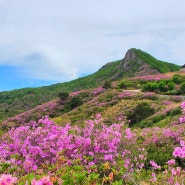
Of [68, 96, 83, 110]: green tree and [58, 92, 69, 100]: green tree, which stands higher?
[58, 92, 69, 100]: green tree

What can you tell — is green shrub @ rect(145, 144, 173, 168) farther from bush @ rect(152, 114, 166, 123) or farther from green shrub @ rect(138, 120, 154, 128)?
bush @ rect(152, 114, 166, 123)

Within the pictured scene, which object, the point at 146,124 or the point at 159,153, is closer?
the point at 159,153

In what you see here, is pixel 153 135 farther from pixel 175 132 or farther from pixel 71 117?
pixel 71 117

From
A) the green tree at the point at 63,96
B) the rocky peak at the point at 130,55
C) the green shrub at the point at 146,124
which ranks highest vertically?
the rocky peak at the point at 130,55

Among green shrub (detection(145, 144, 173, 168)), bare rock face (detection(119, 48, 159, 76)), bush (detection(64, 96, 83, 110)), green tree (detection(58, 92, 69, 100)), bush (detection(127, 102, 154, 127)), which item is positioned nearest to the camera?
green shrub (detection(145, 144, 173, 168))

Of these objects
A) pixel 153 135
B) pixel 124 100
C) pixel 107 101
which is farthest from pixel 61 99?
pixel 153 135

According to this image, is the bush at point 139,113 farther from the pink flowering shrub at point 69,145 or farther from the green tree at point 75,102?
the pink flowering shrub at point 69,145

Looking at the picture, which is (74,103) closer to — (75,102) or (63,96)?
(75,102)

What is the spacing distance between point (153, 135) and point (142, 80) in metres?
38.7

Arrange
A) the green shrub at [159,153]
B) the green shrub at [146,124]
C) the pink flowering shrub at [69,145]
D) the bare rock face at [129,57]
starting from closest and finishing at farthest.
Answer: the pink flowering shrub at [69,145] → the green shrub at [159,153] → the green shrub at [146,124] → the bare rock face at [129,57]

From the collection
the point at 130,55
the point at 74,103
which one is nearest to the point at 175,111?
the point at 74,103

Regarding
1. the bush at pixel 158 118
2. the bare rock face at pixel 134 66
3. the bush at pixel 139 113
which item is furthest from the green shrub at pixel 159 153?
the bare rock face at pixel 134 66

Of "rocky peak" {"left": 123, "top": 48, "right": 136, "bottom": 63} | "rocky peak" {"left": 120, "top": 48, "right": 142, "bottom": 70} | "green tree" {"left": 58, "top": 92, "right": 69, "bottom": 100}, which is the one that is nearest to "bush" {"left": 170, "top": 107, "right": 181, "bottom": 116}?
"green tree" {"left": 58, "top": 92, "right": 69, "bottom": 100}

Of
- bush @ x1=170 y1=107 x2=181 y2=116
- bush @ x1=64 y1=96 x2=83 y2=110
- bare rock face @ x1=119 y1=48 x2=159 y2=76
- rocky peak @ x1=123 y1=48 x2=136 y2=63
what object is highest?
rocky peak @ x1=123 y1=48 x2=136 y2=63
